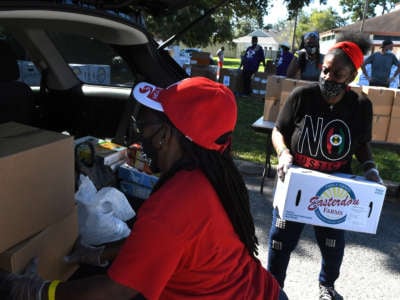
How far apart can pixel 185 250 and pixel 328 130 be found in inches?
51.5

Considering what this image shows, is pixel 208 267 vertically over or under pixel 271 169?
A: over

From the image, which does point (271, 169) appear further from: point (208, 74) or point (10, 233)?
point (208, 74)

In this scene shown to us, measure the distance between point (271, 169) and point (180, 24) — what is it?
1032cm

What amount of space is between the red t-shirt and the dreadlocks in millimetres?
23

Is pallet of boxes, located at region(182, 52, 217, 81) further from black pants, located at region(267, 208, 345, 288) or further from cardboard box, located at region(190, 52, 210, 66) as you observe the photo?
black pants, located at region(267, 208, 345, 288)

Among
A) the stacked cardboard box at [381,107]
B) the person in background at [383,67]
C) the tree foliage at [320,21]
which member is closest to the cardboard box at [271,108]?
the stacked cardboard box at [381,107]

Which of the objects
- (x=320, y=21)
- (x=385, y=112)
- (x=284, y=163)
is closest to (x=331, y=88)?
(x=284, y=163)

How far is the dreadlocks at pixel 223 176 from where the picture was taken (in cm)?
117

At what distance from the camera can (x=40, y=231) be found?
4.54ft

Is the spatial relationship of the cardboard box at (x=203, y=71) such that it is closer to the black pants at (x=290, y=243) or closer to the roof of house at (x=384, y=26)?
the black pants at (x=290, y=243)

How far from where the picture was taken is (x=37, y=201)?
1354mm

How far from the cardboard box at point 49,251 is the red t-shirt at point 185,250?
42cm

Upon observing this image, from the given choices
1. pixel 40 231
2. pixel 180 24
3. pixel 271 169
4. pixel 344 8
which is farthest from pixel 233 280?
pixel 344 8

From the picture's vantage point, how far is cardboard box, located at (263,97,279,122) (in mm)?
4508
